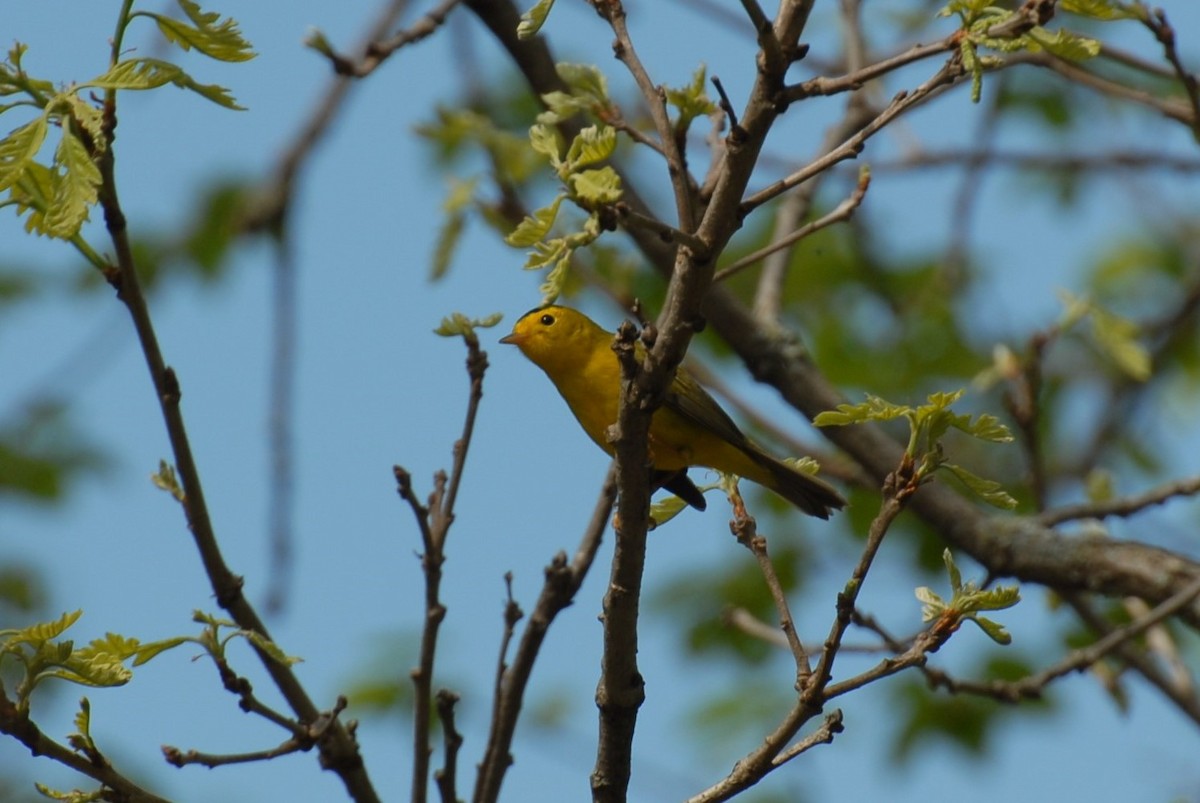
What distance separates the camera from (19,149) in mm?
2396

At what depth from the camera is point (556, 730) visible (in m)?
7.61

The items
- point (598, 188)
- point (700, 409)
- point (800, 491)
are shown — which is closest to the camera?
point (598, 188)

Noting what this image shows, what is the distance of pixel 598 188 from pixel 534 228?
7.4 inches

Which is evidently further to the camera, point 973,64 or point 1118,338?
point 1118,338

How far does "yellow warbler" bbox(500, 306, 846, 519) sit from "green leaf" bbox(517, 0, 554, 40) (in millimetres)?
2111

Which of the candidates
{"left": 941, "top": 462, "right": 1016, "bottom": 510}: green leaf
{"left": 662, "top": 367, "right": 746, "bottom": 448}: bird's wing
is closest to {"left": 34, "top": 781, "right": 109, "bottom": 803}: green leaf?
{"left": 941, "top": 462, "right": 1016, "bottom": 510}: green leaf

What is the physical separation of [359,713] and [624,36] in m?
6.57

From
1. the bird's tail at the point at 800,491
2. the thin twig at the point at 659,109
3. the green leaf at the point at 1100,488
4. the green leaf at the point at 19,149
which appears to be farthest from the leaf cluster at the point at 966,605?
the green leaf at the point at 1100,488

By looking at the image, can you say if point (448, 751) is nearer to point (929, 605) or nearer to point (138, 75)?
point (929, 605)

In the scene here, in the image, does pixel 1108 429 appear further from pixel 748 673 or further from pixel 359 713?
pixel 359 713

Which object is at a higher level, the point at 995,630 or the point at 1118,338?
the point at 1118,338

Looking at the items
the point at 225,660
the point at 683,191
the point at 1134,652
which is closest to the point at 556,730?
the point at 1134,652

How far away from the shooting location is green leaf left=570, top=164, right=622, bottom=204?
84.7 inches

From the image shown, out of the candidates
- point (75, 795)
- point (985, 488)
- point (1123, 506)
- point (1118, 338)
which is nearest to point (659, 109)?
point (985, 488)
